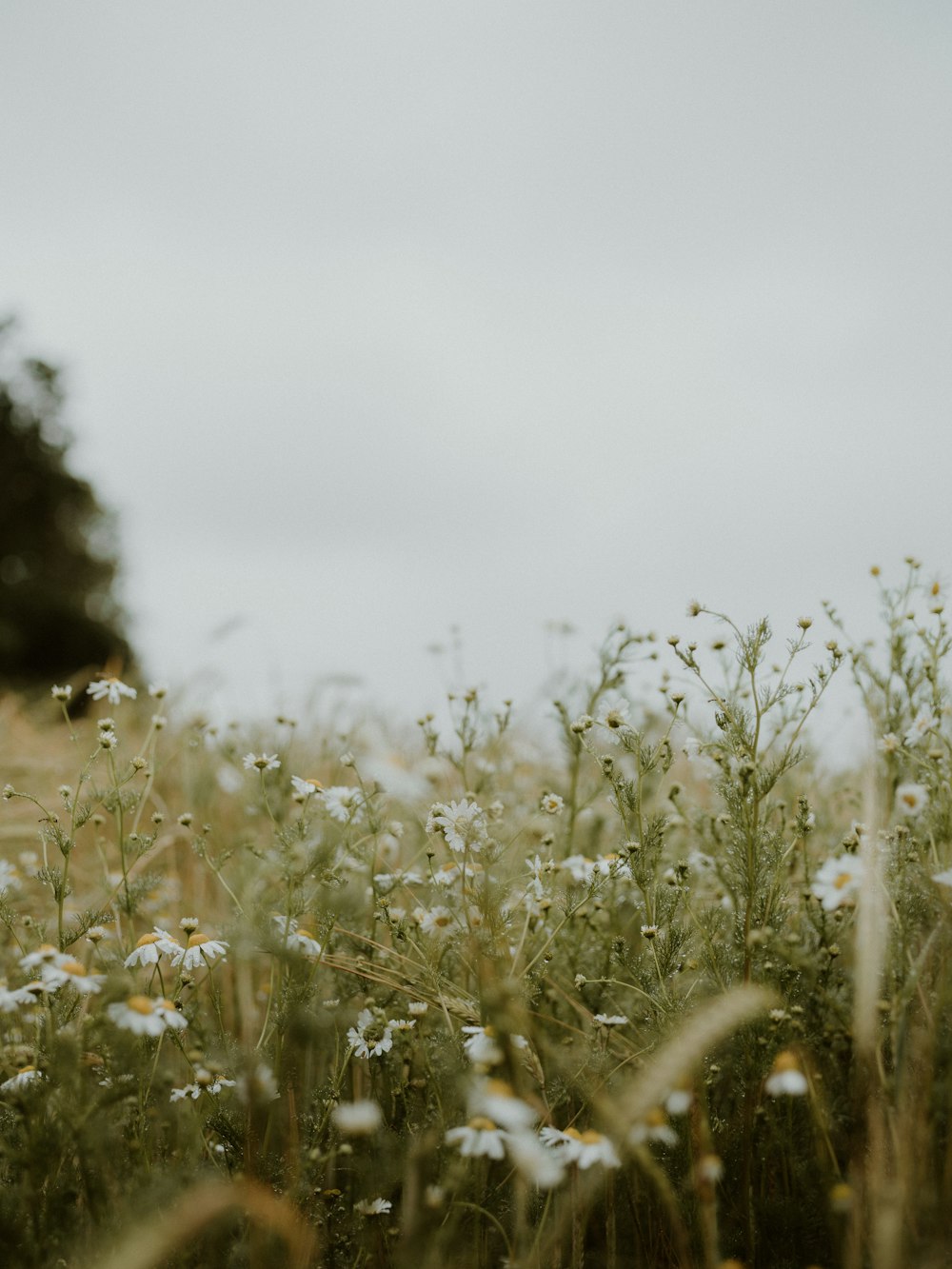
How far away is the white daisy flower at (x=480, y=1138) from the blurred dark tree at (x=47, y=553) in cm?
1821

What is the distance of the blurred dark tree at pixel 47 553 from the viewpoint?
18.4 m

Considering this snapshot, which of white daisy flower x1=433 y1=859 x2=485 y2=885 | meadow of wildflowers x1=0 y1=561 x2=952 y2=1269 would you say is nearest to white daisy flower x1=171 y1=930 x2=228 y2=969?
meadow of wildflowers x1=0 y1=561 x2=952 y2=1269

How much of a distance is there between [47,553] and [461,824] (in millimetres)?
20210

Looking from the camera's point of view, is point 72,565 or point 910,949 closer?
point 910,949

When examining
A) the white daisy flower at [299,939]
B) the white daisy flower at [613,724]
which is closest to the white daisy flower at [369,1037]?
the white daisy flower at [299,939]

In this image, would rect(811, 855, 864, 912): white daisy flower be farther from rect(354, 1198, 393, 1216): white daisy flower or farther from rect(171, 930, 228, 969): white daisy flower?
rect(171, 930, 228, 969): white daisy flower

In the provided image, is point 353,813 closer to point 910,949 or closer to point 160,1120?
point 160,1120

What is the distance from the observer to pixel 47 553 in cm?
1959

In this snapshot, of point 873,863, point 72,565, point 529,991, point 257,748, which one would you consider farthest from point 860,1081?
point 72,565

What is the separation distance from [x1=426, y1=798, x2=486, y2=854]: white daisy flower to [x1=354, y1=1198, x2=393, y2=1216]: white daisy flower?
629 mm

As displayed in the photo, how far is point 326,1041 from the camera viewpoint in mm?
1901

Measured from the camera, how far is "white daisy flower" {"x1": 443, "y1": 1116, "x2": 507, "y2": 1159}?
4.41ft

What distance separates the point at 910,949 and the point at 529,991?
2.36 feet

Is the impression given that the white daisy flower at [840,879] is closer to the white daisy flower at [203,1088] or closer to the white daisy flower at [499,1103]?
the white daisy flower at [499,1103]
